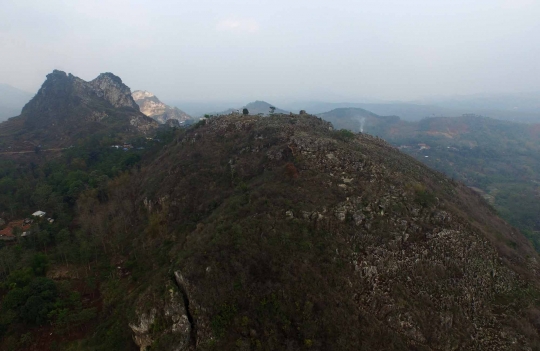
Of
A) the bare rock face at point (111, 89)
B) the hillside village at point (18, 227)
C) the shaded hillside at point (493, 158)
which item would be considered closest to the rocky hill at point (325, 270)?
the hillside village at point (18, 227)

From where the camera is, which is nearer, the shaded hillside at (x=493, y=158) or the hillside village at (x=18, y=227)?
the hillside village at (x=18, y=227)

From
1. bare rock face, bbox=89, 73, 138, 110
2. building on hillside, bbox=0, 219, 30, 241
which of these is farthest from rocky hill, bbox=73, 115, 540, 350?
bare rock face, bbox=89, 73, 138, 110

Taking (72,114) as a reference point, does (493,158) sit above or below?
below

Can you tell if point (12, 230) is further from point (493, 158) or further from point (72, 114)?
point (493, 158)

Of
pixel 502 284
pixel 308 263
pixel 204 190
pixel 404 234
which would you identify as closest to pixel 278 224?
pixel 308 263

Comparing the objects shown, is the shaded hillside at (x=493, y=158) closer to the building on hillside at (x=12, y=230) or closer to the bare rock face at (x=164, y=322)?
the bare rock face at (x=164, y=322)

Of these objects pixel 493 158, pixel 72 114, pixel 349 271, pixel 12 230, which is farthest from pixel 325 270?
pixel 493 158

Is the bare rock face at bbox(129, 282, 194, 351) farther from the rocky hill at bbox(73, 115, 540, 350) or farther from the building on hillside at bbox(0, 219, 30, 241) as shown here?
the building on hillside at bbox(0, 219, 30, 241)
